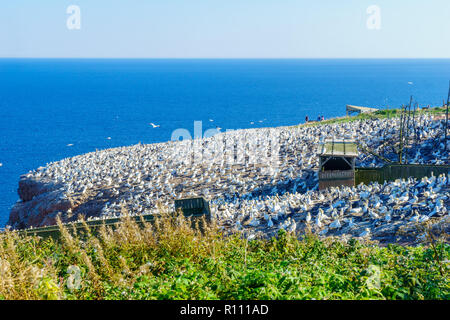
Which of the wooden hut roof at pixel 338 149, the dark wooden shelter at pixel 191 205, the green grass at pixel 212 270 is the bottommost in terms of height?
the dark wooden shelter at pixel 191 205

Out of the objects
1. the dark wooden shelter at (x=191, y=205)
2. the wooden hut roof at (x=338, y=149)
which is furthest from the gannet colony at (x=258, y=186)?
the wooden hut roof at (x=338, y=149)

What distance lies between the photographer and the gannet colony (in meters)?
13.2

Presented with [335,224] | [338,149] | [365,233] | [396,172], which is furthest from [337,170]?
[365,233]

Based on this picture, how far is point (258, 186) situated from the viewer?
22.2 metres

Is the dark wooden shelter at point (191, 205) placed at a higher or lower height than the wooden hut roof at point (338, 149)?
lower

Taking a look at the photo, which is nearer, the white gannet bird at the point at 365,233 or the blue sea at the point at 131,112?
the white gannet bird at the point at 365,233

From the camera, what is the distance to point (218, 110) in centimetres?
11231

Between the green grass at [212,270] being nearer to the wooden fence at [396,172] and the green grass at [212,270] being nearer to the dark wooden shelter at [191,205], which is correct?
the dark wooden shelter at [191,205]

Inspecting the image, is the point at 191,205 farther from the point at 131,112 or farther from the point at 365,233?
the point at 131,112

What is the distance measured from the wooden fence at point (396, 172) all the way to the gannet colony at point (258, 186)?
97 cm

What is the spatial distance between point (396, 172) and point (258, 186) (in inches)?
288

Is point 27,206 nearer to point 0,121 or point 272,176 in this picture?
point 272,176

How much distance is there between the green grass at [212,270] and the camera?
5.75m
